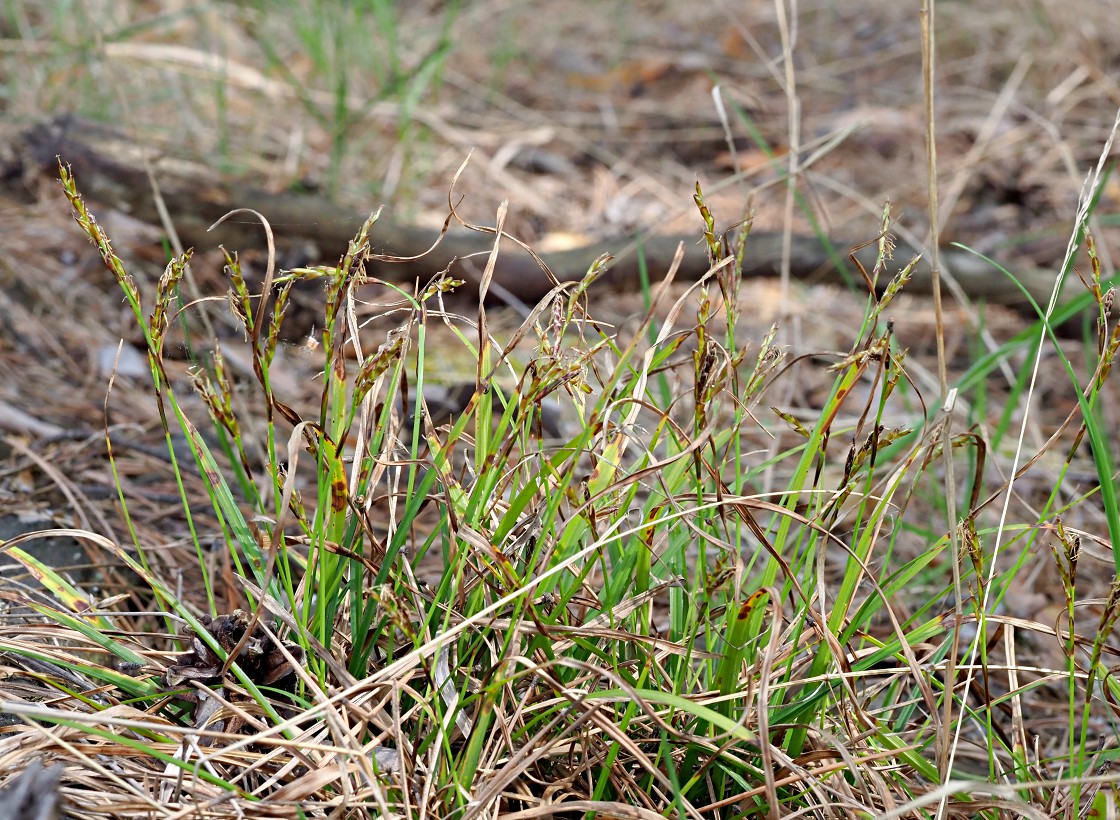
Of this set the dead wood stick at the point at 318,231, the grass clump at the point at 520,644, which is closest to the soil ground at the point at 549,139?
the dead wood stick at the point at 318,231

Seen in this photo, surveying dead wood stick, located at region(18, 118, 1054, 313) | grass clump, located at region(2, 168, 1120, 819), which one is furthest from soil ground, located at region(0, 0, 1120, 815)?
grass clump, located at region(2, 168, 1120, 819)

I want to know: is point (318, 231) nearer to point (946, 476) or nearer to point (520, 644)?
point (520, 644)

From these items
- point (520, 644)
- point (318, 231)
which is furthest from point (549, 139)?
point (520, 644)

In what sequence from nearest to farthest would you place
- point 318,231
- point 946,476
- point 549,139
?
point 946,476
point 318,231
point 549,139

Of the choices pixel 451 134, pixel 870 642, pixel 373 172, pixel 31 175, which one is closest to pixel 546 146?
pixel 451 134

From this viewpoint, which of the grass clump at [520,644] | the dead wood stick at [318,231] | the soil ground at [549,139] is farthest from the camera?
the dead wood stick at [318,231]

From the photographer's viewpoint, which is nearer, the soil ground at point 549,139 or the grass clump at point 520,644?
the grass clump at point 520,644

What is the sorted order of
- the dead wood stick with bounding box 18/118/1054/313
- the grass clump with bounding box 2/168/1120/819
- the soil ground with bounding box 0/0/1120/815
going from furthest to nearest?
the dead wood stick with bounding box 18/118/1054/313
the soil ground with bounding box 0/0/1120/815
the grass clump with bounding box 2/168/1120/819

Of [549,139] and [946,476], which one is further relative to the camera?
[549,139]

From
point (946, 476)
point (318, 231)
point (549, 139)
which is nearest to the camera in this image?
point (946, 476)

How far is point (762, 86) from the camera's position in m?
4.64

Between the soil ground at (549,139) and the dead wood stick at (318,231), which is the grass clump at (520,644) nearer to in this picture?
the soil ground at (549,139)

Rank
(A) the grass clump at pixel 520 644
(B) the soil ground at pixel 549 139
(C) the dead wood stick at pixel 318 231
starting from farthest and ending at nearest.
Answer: (C) the dead wood stick at pixel 318 231 < (B) the soil ground at pixel 549 139 < (A) the grass clump at pixel 520 644

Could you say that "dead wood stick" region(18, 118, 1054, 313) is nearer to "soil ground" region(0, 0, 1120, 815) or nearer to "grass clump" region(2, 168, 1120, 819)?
"soil ground" region(0, 0, 1120, 815)
